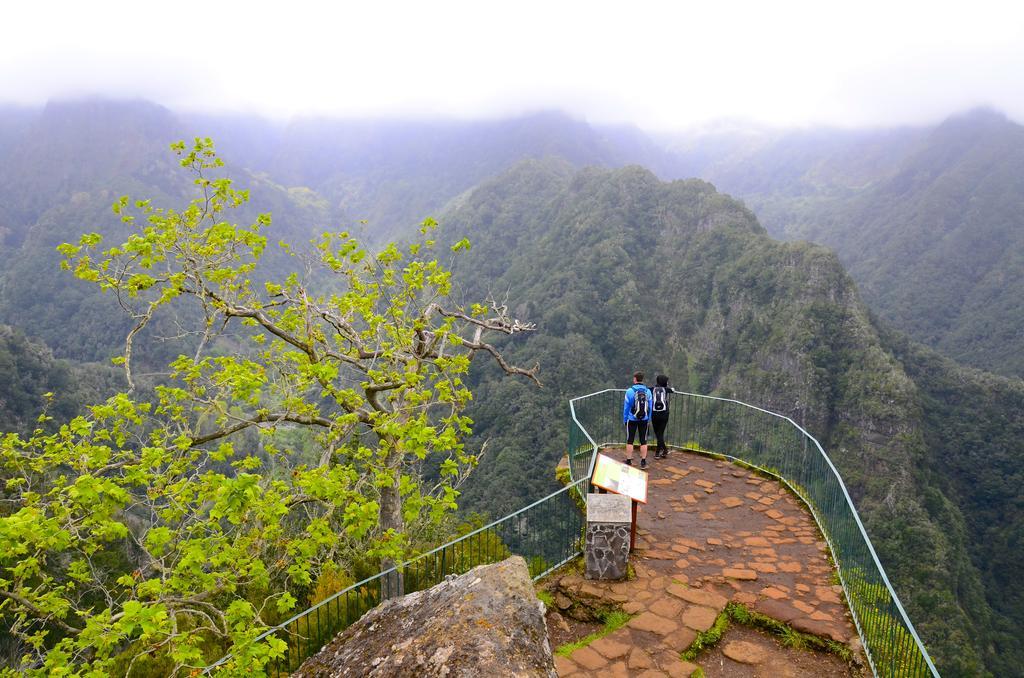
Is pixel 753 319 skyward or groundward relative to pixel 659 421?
groundward

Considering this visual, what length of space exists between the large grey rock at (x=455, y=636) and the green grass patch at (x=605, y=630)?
5.18ft

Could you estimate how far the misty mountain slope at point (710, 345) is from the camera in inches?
1893

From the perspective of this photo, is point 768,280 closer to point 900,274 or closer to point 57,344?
point 900,274

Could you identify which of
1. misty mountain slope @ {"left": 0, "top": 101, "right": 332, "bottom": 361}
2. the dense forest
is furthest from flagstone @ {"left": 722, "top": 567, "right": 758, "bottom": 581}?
misty mountain slope @ {"left": 0, "top": 101, "right": 332, "bottom": 361}

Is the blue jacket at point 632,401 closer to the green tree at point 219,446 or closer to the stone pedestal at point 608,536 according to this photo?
the green tree at point 219,446

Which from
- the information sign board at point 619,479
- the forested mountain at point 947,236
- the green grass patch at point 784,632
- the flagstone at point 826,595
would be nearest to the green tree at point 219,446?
the information sign board at point 619,479

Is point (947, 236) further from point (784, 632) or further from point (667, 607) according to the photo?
point (667, 607)

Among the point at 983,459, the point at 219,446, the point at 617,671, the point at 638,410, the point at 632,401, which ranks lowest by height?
the point at 983,459

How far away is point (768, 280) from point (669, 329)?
1984cm

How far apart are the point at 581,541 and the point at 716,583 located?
60.0 inches

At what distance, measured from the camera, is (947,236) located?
130 meters

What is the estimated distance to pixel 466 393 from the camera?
315 inches

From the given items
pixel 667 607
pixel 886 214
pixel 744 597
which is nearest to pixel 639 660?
pixel 667 607

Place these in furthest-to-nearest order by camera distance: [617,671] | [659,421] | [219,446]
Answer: [659,421] → [219,446] → [617,671]
